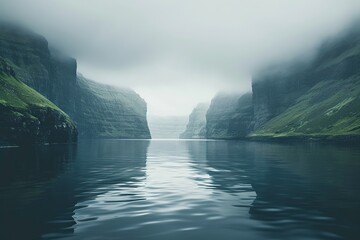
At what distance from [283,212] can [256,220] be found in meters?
3.12

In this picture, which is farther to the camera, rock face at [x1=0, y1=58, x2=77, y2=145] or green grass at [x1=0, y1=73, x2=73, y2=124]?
green grass at [x1=0, y1=73, x2=73, y2=124]

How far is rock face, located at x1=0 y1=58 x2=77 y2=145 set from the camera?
123375 mm

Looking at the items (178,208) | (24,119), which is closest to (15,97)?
(24,119)

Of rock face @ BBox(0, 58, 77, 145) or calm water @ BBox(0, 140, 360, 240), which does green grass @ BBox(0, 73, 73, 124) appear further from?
calm water @ BBox(0, 140, 360, 240)

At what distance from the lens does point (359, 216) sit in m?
20.2

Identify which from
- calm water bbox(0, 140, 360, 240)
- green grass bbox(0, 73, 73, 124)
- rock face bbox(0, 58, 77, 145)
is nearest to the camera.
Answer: calm water bbox(0, 140, 360, 240)

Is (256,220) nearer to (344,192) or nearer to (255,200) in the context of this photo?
(255,200)

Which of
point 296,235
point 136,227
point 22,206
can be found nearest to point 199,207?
point 136,227

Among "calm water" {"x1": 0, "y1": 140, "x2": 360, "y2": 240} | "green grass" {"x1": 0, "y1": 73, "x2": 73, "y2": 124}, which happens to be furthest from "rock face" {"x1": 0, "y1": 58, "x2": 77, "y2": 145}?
"calm water" {"x1": 0, "y1": 140, "x2": 360, "y2": 240}

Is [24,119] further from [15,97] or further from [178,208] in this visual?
[178,208]

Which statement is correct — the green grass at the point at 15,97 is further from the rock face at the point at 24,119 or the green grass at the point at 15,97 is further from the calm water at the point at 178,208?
the calm water at the point at 178,208

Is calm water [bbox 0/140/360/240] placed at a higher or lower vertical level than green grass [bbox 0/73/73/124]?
lower

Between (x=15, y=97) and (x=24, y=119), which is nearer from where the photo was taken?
(x=24, y=119)

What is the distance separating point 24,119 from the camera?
13250 centimetres
